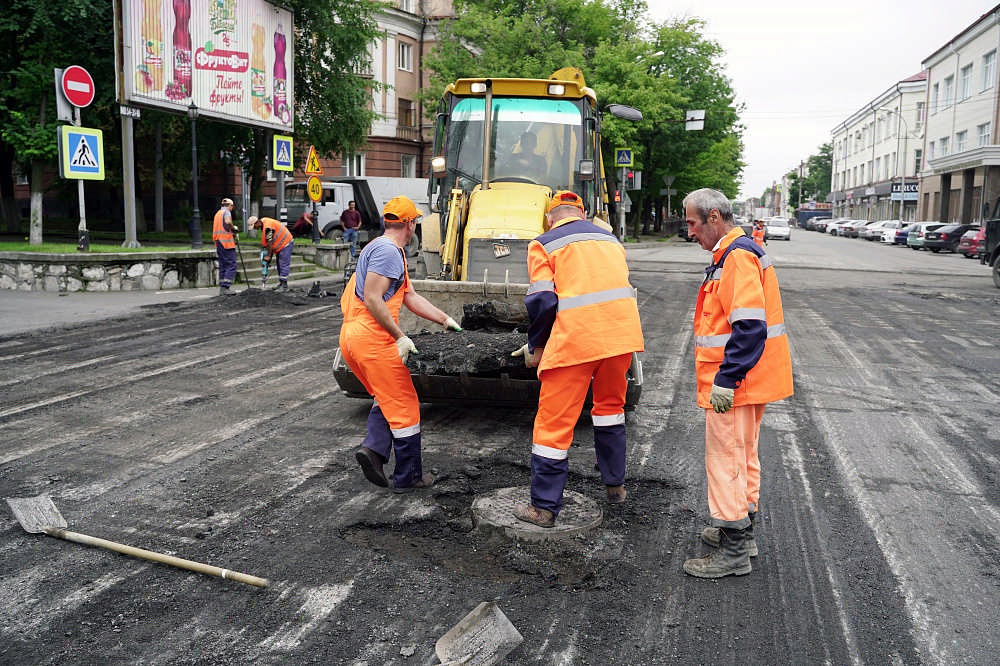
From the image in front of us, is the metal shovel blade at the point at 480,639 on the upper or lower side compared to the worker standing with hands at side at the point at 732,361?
lower

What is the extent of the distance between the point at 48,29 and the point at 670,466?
851 inches

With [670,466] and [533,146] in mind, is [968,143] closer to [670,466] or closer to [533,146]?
[533,146]

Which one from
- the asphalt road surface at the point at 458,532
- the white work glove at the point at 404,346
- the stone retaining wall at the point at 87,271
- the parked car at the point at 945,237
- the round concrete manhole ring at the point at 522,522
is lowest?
the asphalt road surface at the point at 458,532

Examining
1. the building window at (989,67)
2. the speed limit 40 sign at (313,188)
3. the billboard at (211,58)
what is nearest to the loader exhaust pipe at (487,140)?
the billboard at (211,58)

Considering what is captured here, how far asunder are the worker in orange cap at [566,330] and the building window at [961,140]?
186 ft

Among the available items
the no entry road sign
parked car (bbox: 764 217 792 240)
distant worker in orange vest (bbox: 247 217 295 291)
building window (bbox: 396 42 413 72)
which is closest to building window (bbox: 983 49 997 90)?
parked car (bbox: 764 217 792 240)

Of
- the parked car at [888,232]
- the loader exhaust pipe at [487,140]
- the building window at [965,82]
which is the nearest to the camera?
the loader exhaust pipe at [487,140]

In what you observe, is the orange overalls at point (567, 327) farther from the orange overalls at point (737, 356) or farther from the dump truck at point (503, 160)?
the dump truck at point (503, 160)

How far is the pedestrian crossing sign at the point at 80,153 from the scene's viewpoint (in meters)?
15.2

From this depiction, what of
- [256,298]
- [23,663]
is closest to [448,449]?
[23,663]

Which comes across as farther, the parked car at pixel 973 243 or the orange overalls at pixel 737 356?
the parked car at pixel 973 243

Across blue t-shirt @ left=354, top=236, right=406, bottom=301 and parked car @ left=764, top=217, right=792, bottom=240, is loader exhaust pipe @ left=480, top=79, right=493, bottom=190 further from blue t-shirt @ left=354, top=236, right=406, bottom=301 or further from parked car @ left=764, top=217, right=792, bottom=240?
parked car @ left=764, top=217, right=792, bottom=240

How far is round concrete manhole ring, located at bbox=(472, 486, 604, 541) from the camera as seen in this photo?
14.1ft

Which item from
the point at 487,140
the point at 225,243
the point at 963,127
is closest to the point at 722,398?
the point at 487,140
